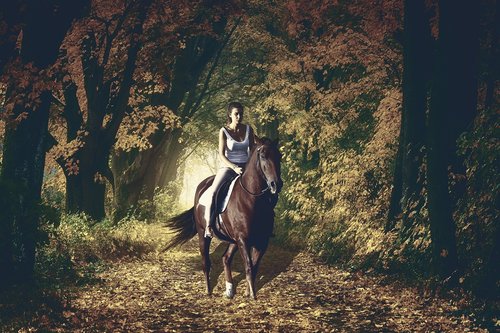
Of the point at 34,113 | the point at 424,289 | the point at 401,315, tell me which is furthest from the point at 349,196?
the point at 34,113

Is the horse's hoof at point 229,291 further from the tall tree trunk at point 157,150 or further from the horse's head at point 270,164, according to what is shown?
the tall tree trunk at point 157,150

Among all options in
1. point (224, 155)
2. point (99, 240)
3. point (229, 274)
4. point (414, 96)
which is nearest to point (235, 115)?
point (224, 155)

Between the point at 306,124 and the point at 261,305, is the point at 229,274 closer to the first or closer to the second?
the point at 261,305

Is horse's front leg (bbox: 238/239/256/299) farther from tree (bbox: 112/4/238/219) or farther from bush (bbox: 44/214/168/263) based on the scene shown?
tree (bbox: 112/4/238/219)

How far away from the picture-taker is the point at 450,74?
897 centimetres

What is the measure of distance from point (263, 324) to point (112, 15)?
10932mm

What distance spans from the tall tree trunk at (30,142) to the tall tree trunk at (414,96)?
21.0ft

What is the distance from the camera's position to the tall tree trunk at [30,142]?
9.30 m

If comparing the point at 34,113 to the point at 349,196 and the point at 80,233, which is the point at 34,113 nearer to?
the point at 80,233

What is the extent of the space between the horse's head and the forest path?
1.89m

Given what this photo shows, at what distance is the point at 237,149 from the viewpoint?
958 centimetres

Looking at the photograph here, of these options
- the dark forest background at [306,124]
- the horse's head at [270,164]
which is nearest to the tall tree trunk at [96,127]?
the dark forest background at [306,124]

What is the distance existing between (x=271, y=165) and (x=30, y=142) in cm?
417

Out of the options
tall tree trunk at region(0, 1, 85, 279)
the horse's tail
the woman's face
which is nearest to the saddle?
the woman's face
